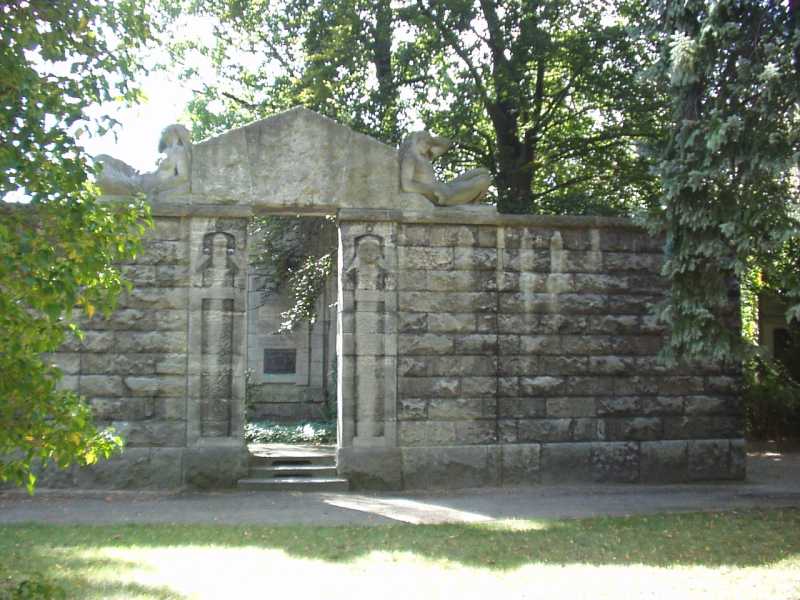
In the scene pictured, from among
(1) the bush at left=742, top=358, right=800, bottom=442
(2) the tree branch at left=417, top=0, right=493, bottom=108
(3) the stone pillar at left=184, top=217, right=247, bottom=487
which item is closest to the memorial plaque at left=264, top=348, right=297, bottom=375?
(2) the tree branch at left=417, top=0, right=493, bottom=108

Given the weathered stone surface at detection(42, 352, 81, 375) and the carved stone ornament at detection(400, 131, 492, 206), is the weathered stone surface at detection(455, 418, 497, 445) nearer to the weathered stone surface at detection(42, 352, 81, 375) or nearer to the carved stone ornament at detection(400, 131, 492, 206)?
the carved stone ornament at detection(400, 131, 492, 206)

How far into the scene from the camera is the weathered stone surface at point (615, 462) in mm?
11164

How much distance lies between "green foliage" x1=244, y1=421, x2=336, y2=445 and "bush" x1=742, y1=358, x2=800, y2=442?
8836mm

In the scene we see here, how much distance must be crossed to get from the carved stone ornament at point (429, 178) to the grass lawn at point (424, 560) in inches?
180

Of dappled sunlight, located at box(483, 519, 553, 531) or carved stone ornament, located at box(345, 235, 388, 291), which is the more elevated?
carved stone ornament, located at box(345, 235, 388, 291)

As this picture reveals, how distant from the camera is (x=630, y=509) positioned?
31.3ft

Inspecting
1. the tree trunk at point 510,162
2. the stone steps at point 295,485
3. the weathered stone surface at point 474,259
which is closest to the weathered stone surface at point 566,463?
the weathered stone surface at point 474,259

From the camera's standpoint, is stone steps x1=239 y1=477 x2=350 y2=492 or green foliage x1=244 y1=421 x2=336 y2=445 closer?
stone steps x1=239 y1=477 x2=350 y2=492

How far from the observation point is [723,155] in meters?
8.98

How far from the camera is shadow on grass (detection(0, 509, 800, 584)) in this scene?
23.4 ft

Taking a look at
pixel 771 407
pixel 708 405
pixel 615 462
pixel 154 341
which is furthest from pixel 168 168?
pixel 771 407

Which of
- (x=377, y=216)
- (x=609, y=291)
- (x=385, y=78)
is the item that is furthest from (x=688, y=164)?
(x=385, y=78)

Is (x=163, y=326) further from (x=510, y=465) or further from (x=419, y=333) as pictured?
(x=510, y=465)

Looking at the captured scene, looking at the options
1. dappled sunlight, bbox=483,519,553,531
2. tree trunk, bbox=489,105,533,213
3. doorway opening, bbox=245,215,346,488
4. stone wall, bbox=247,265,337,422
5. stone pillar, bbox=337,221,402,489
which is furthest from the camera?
stone wall, bbox=247,265,337,422
